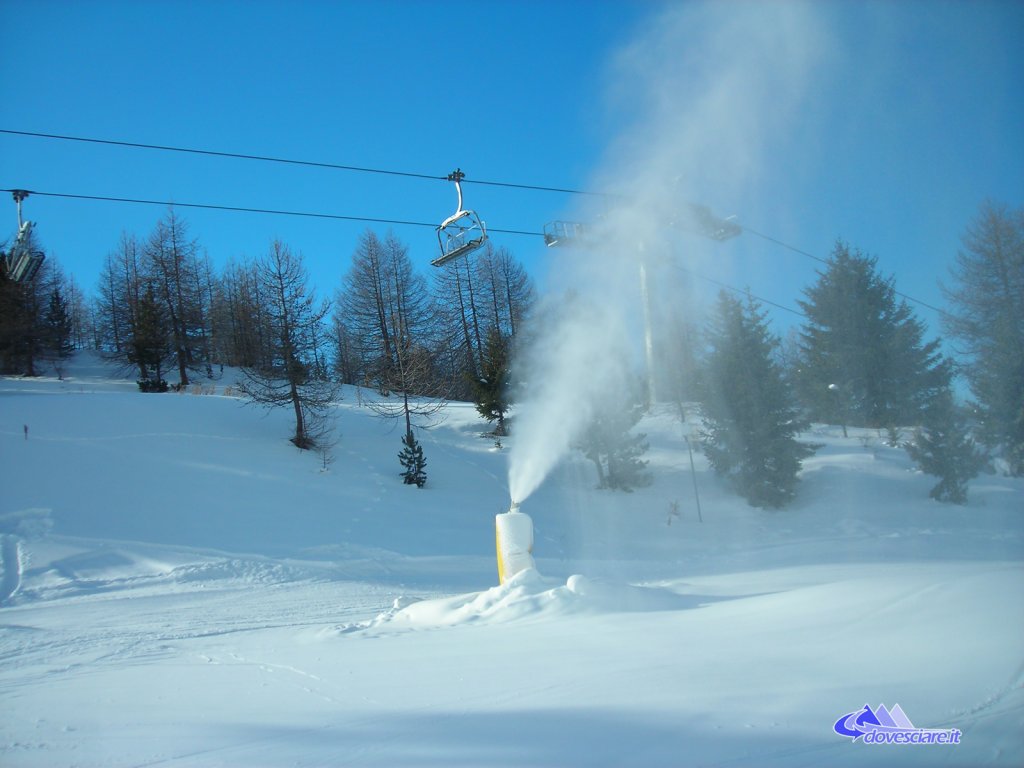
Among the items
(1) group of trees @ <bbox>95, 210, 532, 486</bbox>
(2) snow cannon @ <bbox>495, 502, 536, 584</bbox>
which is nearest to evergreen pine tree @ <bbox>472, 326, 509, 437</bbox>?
(1) group of trees @ <bbox>95, 210, 532, 486</bbox>

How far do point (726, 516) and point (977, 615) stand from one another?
16.4m

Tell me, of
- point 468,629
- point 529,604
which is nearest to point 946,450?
point 529,604

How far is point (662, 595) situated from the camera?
773 centimetres

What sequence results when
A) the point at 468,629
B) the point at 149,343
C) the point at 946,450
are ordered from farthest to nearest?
1. the point at 149,343
2. the point at 946,450
3. the point at 468,629

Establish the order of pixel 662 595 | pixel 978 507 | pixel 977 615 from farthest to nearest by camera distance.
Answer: pixel 978 507 → pixel 662 595 → pixel 977 615

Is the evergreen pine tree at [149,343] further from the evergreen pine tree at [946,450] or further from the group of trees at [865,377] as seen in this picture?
the evergreen pine tree at [946,450]

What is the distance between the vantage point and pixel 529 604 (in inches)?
282

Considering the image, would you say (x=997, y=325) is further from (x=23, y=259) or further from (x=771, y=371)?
(x=23, y=259)

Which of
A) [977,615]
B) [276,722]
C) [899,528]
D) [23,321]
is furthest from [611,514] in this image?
[23,321]

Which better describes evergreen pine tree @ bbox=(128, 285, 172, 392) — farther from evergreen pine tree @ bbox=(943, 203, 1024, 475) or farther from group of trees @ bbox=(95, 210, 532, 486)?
evergreen pine tree @ bbox=(943, 203, 1024, 475)

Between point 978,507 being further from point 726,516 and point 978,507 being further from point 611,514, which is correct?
point 611,514

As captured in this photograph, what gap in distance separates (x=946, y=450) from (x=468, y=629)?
17.5m

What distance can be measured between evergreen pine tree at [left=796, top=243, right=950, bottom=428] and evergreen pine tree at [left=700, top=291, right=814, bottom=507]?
1.11 metres

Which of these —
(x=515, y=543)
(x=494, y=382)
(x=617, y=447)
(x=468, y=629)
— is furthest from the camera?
(x=494, y=382)
